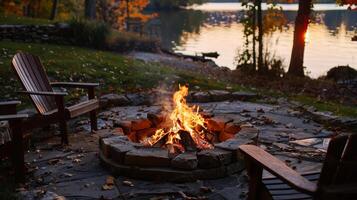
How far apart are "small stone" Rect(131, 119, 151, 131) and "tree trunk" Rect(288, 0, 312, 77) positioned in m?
7.56

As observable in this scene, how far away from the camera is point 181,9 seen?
51969 millimetres

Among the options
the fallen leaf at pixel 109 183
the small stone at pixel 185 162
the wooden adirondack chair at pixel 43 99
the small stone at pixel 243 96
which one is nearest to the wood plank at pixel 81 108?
the wooden adirondack chair at pixel 43 99

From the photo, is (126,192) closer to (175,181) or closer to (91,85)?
(175,181)

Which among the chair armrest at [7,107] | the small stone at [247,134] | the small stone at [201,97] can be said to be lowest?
the small stone at [201,97]

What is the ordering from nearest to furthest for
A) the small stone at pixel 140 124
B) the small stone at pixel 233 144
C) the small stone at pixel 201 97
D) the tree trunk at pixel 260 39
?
the small stone at pixel 233 144
the small stone at pixel 140 124
the small stone at pixel 201 97
the tree trunk at pixel 260 39

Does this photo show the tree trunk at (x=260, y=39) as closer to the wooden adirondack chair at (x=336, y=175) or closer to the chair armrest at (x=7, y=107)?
the chair armrest at (x=7, y=107)

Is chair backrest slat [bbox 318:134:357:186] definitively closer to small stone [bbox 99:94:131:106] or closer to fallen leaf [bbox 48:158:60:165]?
fallen leaf [bbox 48:158:60:165]

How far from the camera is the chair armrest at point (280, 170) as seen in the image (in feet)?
8.57

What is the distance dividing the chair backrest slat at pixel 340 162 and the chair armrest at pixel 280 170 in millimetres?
90

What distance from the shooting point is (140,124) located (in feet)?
17.5

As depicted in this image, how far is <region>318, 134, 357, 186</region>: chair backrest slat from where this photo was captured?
247 cm

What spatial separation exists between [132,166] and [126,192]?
373 millimetres

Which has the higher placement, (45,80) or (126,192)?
(45,80)

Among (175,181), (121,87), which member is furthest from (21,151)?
(121,87)
